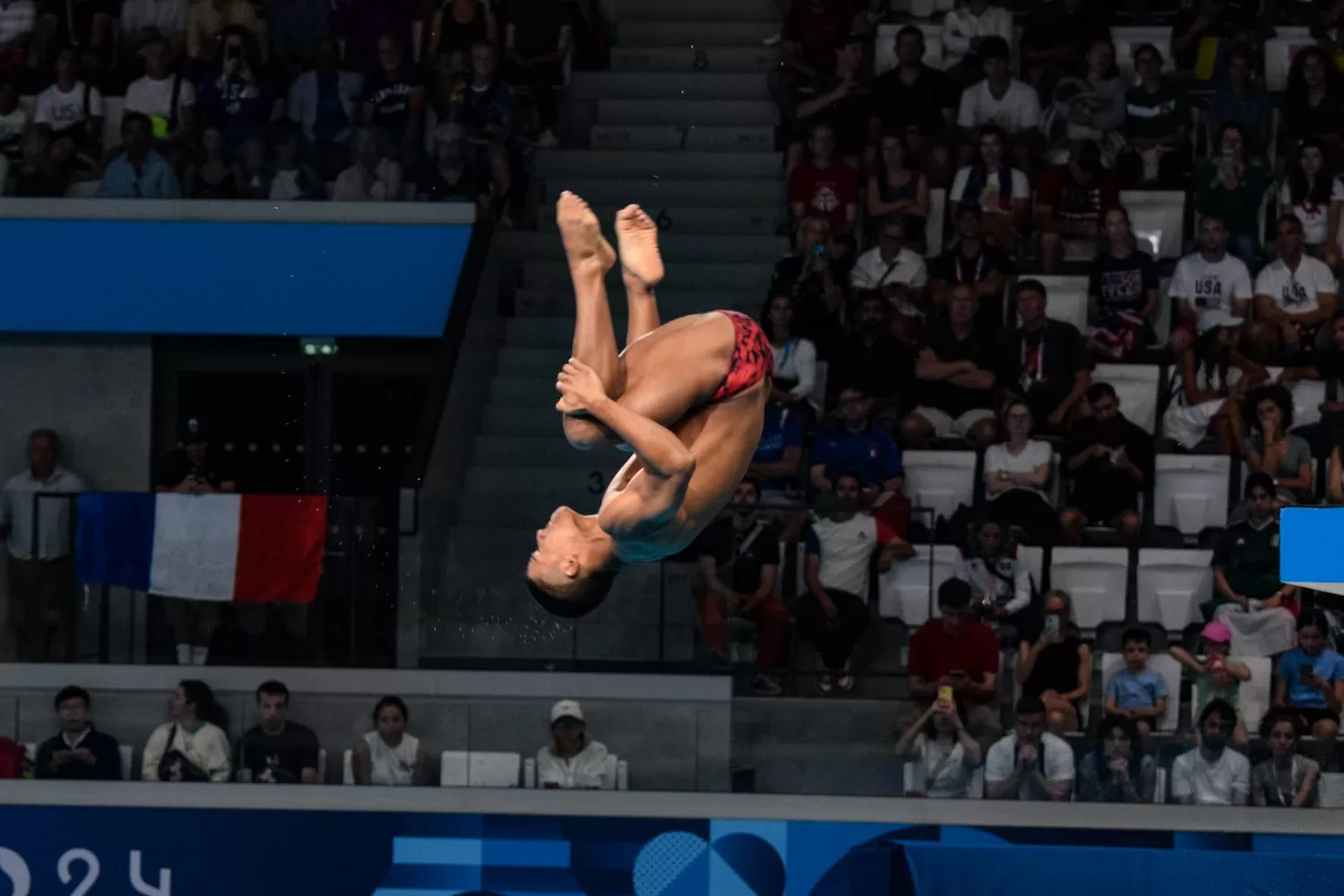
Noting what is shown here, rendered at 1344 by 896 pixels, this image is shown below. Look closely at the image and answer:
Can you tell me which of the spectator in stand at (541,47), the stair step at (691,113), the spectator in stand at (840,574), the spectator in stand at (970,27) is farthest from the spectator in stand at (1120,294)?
the spectator in stand at (541,47)

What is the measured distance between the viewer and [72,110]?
13016 mm

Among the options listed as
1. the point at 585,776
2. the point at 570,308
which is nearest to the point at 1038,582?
the point at 585,776

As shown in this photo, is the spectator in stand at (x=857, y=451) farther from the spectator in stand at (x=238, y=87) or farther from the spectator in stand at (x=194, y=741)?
the spectator in stand at (x=238, y=87)

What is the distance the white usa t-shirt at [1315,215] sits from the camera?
483 inches

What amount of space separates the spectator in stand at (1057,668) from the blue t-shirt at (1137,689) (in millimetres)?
133

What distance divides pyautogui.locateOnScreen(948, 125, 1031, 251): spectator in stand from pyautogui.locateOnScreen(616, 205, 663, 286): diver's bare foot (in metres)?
5.79

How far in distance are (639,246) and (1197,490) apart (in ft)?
18.0

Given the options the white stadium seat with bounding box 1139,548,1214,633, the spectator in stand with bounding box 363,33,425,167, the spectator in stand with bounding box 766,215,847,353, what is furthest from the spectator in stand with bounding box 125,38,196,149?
the white stadium seat with bounding box 1139,548,1214,633

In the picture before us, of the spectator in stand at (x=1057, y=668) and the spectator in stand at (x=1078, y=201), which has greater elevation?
the spectator in stand at (x=1078, y=201)

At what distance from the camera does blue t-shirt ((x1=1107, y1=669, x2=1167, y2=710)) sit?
32.8 feet

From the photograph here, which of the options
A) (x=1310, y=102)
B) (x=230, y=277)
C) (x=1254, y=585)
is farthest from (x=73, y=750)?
(x=1310, y=102)

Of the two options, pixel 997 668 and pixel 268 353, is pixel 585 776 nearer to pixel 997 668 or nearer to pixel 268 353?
pixel 997 668

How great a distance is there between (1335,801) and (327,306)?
6.26 meters

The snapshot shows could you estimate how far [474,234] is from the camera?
40.6 feet
